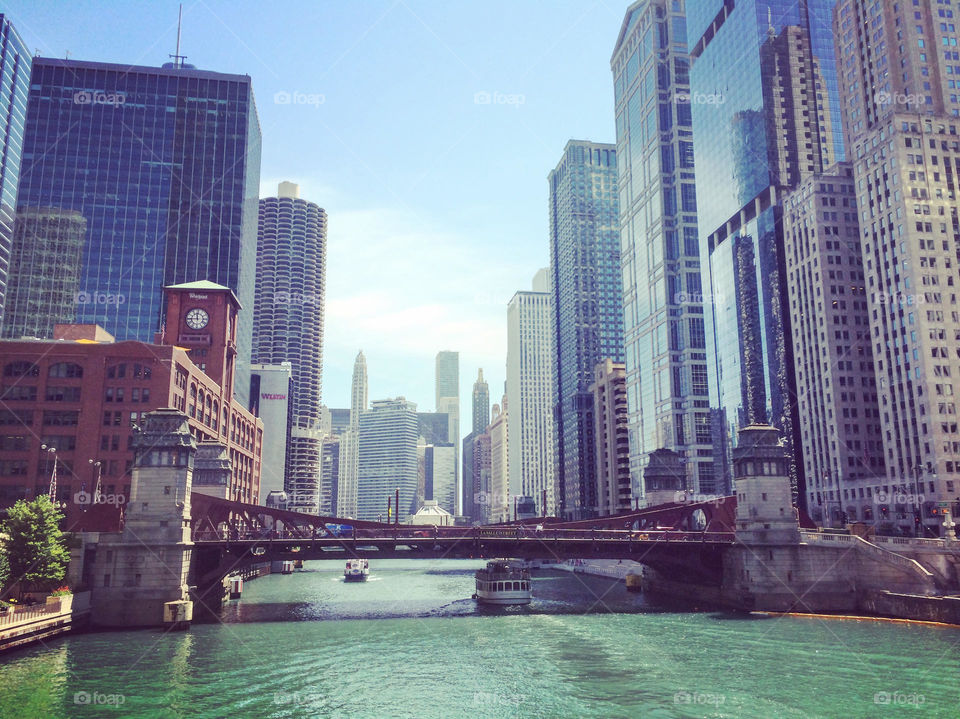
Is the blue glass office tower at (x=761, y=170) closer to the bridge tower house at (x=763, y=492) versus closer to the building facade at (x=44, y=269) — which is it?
the bridge tower house at (x=763, y=492)

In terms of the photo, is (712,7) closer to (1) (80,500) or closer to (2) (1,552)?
(1) (80,500)

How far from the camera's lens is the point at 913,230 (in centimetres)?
12031

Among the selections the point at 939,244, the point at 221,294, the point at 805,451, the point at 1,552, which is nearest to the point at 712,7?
the point at 939,244

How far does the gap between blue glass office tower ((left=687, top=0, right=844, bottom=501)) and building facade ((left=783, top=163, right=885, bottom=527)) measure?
33.8 ft

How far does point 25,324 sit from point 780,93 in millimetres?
175083

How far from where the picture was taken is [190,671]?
47688 mm

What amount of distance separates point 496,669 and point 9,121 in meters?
186

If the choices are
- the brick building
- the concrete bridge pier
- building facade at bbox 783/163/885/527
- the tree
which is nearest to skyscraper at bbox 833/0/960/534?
building facade at bbox 783/163/885/527

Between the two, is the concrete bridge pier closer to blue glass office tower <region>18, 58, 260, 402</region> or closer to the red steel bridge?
the red steel bridge

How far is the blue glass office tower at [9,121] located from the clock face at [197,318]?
7192 cm

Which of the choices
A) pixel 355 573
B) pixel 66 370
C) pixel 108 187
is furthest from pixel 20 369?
pixel 108 187

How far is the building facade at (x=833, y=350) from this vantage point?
13300cm

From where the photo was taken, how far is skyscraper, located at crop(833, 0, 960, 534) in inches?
4550

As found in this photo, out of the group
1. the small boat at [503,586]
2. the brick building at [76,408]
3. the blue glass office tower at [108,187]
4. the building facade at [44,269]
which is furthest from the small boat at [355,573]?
the building facade at [44,269]
